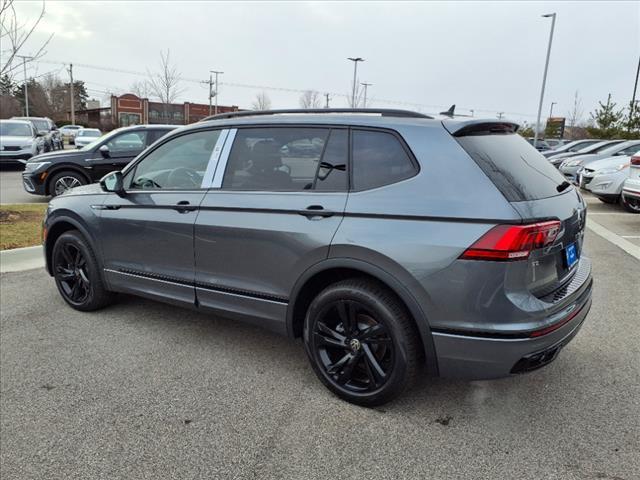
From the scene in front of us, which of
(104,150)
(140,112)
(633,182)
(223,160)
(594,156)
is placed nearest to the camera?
(223,160)

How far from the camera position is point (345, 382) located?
10.0ft

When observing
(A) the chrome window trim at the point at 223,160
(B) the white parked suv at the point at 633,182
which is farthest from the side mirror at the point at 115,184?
(B) the white parked suv at the point at 633,182

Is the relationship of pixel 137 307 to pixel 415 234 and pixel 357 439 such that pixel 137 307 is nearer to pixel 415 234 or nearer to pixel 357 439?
pixel 357 439

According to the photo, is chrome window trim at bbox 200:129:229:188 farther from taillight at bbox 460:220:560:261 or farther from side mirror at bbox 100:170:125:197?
taillight at bbox 460:220:560:261

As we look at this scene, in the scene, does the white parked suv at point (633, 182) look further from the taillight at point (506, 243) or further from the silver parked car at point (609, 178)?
the taillight at point (506, 243)

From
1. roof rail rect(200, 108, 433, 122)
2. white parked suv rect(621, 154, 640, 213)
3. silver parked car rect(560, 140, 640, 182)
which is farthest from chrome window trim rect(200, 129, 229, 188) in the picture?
silver parked car rect(560, 140, 640, 182)

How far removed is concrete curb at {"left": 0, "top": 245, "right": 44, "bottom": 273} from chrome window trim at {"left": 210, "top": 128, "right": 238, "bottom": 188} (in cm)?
370

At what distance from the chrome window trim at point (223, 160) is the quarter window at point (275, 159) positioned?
0.11 ft

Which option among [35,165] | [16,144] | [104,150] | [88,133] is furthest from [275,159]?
→ [88,133]

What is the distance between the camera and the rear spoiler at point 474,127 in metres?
2.79

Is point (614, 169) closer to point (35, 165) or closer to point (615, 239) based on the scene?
point (615, 239)

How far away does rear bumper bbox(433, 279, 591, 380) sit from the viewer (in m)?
2.51

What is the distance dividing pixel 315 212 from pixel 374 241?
17.5 inches

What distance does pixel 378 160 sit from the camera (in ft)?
9.52
